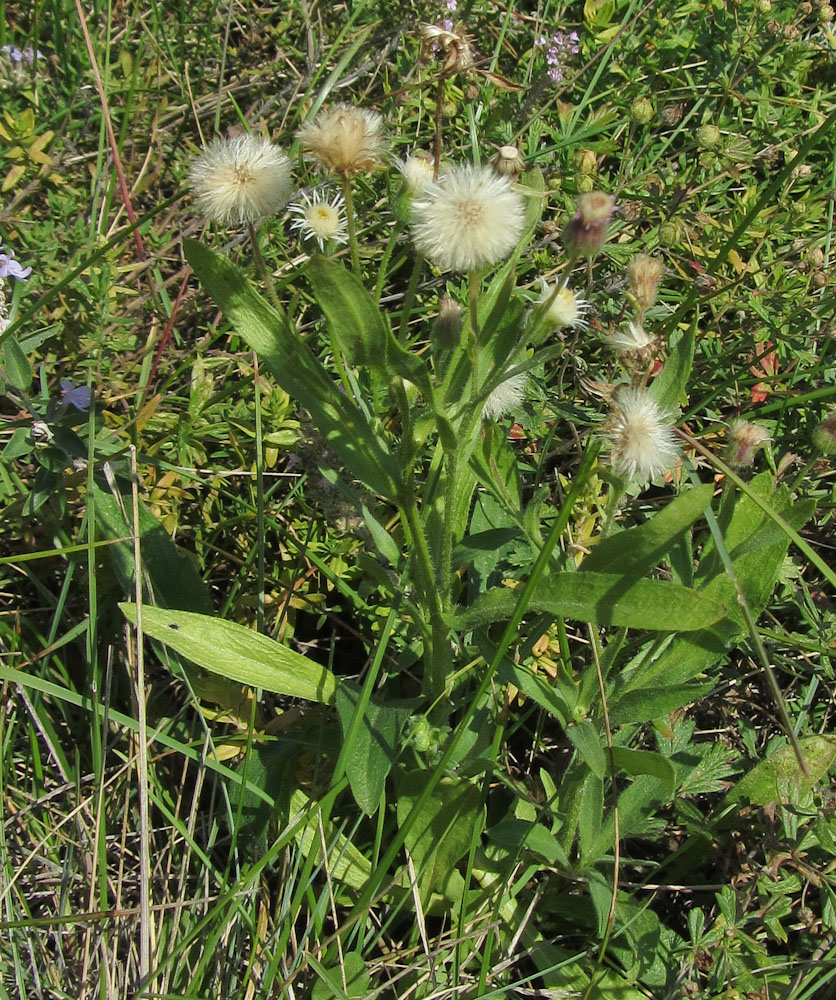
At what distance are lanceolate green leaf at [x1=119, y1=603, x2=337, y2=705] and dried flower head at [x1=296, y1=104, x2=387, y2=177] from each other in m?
0.84

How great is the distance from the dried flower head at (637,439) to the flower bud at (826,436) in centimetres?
29

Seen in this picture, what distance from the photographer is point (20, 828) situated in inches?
83.0

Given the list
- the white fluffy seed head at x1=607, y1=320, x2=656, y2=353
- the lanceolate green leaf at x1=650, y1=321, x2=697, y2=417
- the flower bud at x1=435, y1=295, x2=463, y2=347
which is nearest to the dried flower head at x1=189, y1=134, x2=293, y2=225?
the flower bud at x1=435, y1=295, x2=463, y2=347

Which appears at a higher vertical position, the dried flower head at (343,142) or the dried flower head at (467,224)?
the dried flower head at (343,142)

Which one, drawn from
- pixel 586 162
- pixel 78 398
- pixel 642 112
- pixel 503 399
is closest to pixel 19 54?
pixel 78 398

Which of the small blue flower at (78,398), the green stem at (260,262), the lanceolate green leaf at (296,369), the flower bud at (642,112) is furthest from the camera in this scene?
the flower bud at (642,112)

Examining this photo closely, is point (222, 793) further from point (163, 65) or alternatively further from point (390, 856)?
point (163, 65)

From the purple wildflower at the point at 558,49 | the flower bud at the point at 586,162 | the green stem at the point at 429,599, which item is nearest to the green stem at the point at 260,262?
the green stem at the point at 429,599

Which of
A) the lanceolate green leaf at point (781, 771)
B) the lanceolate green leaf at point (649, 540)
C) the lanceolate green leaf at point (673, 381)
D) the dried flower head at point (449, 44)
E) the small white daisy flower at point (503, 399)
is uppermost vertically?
the dried flower head at point (449, 44)

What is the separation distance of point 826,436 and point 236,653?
1.12m

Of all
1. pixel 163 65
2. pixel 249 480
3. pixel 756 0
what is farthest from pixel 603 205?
pixel 163 65

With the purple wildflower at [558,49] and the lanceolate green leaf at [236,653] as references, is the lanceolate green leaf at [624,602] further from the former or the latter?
the purple wildflower at [558,49]

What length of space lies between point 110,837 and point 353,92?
2.37m

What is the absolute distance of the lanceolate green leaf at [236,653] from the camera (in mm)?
1706
